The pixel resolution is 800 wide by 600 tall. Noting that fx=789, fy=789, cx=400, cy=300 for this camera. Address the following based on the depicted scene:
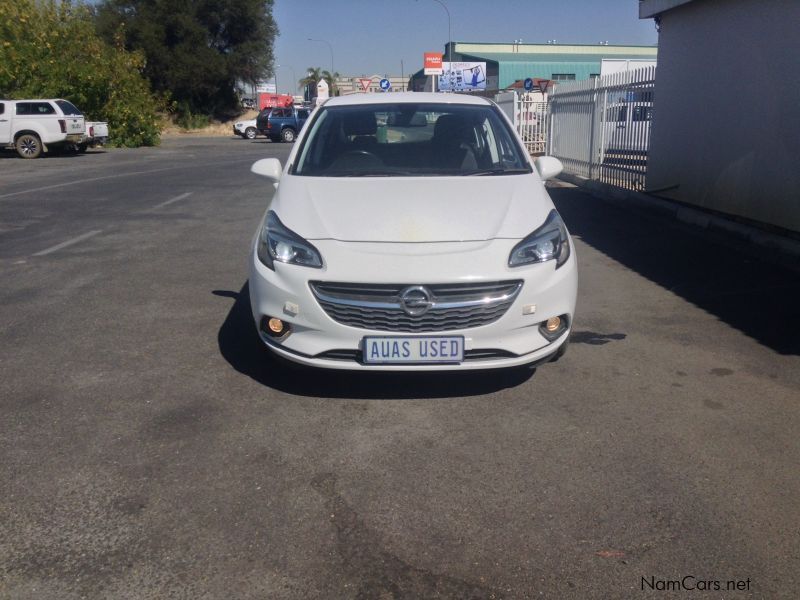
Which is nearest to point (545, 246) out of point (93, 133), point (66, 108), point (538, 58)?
point (66, 108)

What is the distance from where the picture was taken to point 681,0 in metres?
11.5

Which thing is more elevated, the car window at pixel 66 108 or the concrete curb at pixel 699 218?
the car window at pixel 66 108

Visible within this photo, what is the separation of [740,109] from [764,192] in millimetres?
1249

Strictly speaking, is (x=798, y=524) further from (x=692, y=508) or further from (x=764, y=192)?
(x=764, y=192)

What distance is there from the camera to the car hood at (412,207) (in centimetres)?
425

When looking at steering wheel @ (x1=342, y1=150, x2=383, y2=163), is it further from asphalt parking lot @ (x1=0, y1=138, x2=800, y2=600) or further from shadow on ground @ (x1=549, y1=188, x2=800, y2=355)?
shadow on ground @ (x1=549, y1=188, x2=800, y2=355)

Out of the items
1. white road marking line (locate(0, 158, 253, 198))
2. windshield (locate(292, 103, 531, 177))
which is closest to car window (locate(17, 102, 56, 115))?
white road marking line (locate(0, 158, 253, 198))

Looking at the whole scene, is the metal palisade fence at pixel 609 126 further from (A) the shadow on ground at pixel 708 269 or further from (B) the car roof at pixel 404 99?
(B) the car roof at pixel 404 99

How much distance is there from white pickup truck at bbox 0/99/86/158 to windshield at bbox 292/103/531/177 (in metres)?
22.7

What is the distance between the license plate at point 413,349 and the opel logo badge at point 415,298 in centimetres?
16

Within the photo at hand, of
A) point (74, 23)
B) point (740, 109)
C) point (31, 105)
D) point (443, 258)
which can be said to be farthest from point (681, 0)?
point (74, 23)

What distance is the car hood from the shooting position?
4.25m

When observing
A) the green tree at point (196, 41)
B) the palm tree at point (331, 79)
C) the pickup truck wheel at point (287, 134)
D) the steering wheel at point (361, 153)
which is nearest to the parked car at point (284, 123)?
the pickup truck wheel at point (287, 134)

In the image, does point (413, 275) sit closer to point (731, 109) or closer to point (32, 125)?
point (731, 109)
